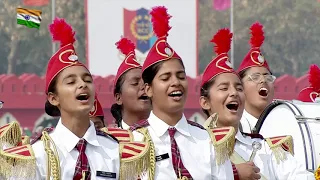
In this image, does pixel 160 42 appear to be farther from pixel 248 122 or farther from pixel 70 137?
pixel 248 122

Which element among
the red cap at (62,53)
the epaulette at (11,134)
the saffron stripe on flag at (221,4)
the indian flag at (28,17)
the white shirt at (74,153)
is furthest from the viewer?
the saffron stripe on flag at (221,4)

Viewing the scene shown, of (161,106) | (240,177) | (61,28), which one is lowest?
(240,177)

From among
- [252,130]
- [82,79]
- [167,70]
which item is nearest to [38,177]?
[82,79]

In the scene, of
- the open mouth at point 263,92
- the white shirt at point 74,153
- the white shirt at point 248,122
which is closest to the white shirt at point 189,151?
the white shirt at point 74,153

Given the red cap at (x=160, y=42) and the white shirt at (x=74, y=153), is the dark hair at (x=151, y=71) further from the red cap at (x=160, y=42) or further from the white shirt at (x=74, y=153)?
the white shirt at (x=74, y=153)

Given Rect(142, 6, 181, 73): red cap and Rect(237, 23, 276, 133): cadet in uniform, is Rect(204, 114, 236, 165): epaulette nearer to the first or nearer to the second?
Rect(142, 6, 181, 73): red cap

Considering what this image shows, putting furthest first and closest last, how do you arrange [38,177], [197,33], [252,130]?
[197,33], [252,130], [38,177]

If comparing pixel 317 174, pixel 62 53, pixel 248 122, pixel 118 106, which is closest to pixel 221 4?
pixel 248 122

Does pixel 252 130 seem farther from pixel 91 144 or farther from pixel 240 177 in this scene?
pixel 91 144

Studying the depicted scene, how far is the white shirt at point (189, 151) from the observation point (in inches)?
177

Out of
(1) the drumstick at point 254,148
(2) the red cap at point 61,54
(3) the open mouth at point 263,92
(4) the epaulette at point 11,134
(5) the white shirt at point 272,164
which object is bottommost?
(5) the white shirt at point 272,164

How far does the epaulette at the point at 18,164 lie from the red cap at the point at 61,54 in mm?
436

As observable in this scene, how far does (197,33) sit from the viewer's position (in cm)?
1892

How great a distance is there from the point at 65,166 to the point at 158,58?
0.79 m
